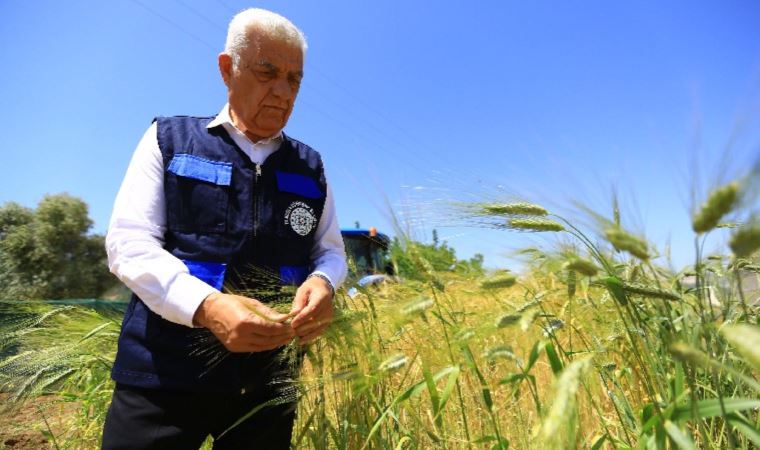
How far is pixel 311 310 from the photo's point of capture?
3.63ft

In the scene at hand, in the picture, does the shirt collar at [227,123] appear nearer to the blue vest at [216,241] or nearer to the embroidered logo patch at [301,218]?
the blue vest at [216,241]

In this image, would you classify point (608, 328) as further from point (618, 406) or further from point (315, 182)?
point (315, 182)

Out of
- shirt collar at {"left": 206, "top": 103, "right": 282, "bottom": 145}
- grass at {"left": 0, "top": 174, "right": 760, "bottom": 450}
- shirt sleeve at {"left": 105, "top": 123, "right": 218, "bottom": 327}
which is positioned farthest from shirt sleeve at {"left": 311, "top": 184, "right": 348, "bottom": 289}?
shirt sleeve at {"left": 105, "top": 123, "right": 218, "bottom": 327}

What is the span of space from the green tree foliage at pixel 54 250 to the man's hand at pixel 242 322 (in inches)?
794

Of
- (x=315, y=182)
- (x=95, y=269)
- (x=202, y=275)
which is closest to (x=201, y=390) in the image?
(x=202, y=275)

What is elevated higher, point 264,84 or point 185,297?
point 264,84

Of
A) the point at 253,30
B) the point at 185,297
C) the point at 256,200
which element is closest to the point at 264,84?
the point at 253,30

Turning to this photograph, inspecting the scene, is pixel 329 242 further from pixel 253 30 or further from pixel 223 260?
pixel 253 30

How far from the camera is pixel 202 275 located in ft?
3.92

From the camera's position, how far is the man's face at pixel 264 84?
1332 millimetres

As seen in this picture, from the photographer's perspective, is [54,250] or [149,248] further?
[54,250]

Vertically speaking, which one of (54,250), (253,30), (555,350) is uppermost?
(253,30)

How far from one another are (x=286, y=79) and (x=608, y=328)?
4.06ft

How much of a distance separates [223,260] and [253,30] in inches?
26.6
